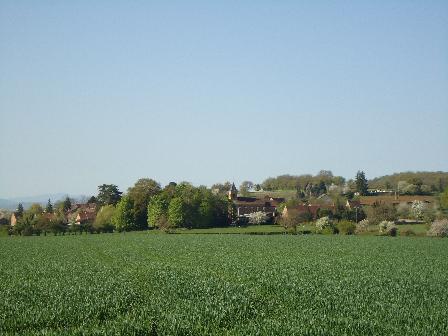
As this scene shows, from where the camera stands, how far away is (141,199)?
354 ft

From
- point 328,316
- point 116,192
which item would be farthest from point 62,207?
point 328,316

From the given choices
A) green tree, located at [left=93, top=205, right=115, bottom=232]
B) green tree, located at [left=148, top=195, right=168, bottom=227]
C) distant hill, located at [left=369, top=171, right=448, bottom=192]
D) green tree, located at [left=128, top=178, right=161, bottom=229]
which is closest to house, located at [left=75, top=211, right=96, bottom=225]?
green tree, located at [left=93, top=205, right=115, bottom=232]

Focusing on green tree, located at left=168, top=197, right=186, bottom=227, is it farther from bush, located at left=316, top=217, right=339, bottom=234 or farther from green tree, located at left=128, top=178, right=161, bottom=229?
bush, located at left=316, top=217, right=339, bottom=234

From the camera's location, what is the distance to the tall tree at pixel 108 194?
135m

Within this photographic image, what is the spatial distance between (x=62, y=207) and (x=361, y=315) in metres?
155

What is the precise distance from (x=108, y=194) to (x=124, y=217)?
33633 millimetres

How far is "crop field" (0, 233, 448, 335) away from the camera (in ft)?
53.6

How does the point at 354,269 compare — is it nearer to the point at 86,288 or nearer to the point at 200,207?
the point at 86,288

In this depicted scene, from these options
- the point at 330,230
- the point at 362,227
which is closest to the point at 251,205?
the point at 330,230

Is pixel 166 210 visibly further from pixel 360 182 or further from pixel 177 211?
pixel 360 182

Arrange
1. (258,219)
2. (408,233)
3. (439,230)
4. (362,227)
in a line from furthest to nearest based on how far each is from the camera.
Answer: (258,219) < (362,227) < (408,233) < (439,230)

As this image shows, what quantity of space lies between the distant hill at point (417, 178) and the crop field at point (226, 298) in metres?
121

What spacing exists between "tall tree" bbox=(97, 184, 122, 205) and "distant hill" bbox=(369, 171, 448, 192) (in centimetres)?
8520

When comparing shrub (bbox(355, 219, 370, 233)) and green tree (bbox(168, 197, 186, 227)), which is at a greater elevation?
green tree (bbox(168, 197, 186, 227))
